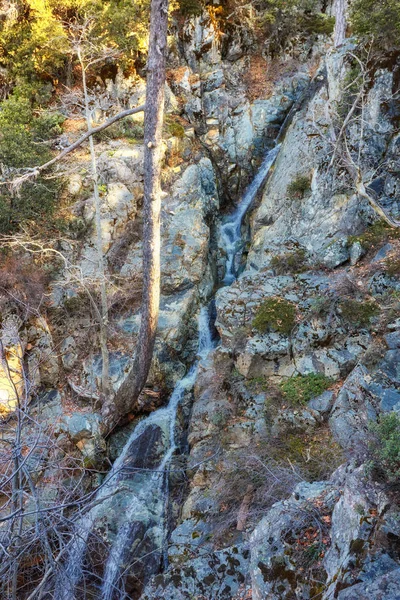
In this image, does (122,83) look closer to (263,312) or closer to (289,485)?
(263,312)

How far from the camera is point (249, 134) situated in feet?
49.8

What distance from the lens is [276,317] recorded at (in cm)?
858

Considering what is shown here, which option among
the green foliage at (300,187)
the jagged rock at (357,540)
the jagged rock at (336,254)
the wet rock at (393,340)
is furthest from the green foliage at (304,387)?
the green foliage at (300,187)

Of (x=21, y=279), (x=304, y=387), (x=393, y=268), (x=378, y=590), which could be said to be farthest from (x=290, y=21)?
(x=378, y=590)

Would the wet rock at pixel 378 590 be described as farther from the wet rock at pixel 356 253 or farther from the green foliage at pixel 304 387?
the wet rock at pixel 356 253

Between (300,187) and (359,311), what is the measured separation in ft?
17.5

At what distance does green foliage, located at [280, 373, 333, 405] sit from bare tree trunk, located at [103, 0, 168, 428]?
2847 mm

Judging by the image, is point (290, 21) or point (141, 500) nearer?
point (141, 500)

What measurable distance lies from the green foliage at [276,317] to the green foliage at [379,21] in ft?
25.1

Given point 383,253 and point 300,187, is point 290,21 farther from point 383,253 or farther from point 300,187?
point 383,253

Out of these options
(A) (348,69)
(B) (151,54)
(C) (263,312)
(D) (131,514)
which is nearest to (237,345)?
(C) (263,312)

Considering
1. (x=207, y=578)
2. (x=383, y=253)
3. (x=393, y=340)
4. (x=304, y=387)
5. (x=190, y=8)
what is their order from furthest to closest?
(x=190, y=8), (x=383, y=253), (x=304, y=387), (x=393, y=340), (x=207, y=578)

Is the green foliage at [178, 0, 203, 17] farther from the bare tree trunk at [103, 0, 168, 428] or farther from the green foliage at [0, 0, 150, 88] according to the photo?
the bare tree trunk at [103, 0, 168, 428]

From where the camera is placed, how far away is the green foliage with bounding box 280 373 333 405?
24.0 ft
